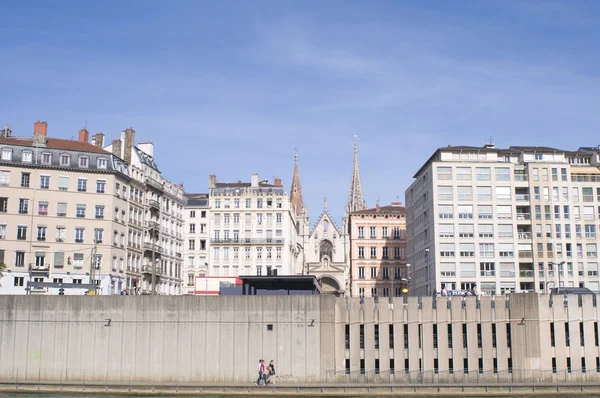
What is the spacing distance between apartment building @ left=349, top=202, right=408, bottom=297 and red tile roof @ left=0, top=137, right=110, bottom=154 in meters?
64.0

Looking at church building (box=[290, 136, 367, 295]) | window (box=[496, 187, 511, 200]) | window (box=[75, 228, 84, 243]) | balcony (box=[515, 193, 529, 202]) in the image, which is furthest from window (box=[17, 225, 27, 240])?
church building (box=[290, 136, 367, 295])

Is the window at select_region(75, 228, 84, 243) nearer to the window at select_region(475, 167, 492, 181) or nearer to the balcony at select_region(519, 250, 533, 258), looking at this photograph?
the window at select_region(475, 167, 492, 181)

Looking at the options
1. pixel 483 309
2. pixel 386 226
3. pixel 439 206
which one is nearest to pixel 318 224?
pixel 386 226

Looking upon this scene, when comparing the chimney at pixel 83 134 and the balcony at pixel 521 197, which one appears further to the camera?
the balcony at pixel 521 197

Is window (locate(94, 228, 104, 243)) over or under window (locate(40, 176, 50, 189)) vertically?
under

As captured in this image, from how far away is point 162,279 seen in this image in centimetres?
9794

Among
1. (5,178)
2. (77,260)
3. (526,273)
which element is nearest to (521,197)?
(526,273)

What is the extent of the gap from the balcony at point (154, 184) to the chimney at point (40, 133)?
1546 cm

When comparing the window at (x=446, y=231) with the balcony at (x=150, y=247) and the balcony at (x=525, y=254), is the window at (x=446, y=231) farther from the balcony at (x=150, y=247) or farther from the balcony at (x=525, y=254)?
the balcony at (x=150, y=247)

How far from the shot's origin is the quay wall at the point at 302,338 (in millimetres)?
54750

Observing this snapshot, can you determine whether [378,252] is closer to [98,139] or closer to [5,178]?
[98,139]

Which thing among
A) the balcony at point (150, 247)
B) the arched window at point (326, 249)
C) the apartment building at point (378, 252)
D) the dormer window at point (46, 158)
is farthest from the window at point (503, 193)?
the arched window at point (326, 249)

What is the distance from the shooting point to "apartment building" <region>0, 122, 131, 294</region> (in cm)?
7581

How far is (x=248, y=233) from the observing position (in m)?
122
